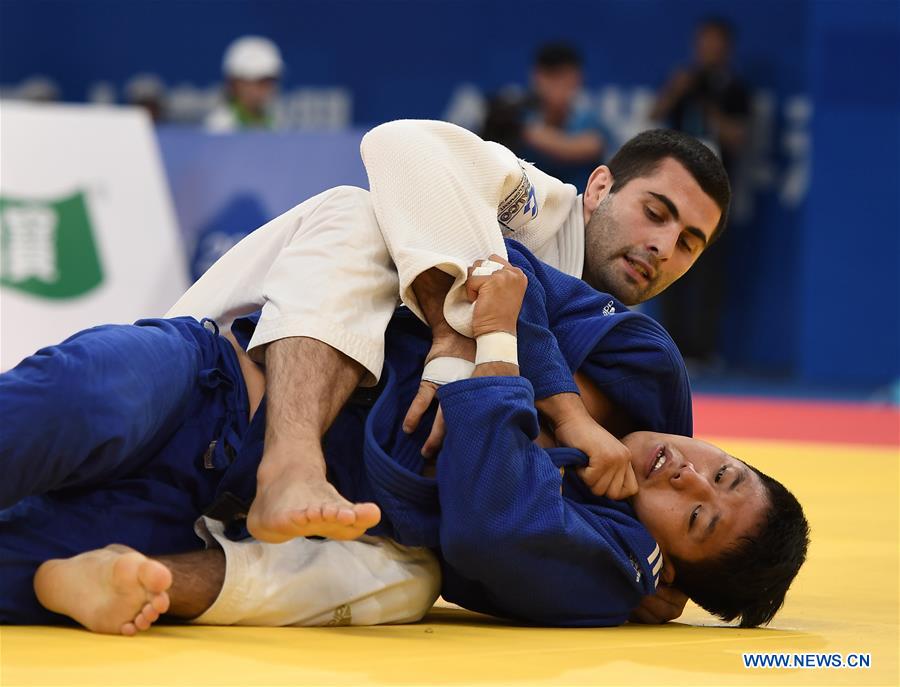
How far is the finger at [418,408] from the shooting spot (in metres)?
2.49

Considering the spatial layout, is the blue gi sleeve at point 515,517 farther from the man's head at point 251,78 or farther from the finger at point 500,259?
the man's head at point 251,78

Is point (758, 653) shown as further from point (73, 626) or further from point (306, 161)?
point (306, 161)

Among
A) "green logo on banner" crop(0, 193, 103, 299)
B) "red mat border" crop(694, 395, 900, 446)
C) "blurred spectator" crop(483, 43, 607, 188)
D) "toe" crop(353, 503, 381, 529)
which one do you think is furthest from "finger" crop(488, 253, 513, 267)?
"blurred spectator" crop(483, 43, 607, 188)

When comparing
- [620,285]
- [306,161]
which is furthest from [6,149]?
[620,285]

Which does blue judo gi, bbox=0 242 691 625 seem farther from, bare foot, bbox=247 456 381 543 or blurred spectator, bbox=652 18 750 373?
blurred spectator, bbox=652 18 750 373

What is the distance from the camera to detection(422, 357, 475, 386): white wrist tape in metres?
2.53

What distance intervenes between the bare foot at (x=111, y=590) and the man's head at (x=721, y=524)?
907 mm

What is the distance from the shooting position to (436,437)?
2441mm

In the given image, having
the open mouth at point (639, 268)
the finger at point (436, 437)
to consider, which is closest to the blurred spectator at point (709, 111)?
the open mouth at point (639, 268)

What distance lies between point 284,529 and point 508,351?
0.53 m

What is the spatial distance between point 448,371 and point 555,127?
21.9ft

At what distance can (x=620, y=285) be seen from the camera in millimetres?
3221

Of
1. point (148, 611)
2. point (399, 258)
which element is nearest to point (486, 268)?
point (399, 258)

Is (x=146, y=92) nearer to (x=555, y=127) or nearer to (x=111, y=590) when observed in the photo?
(x=555, y=127)
